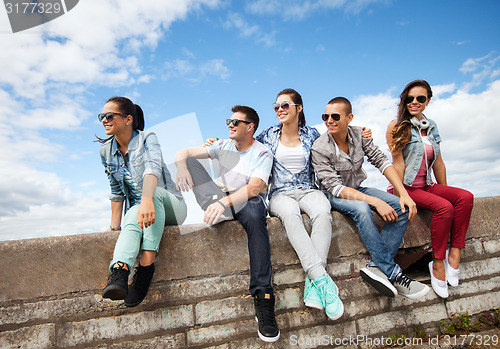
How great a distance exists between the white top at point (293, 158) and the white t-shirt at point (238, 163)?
184 millimetres

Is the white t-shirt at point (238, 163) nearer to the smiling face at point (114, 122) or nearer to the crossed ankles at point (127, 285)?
the smiling face at point (114, 122)

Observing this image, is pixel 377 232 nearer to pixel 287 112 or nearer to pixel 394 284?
pixel 394 284

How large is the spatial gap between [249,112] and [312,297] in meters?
1.91

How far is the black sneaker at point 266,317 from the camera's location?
2340 mm

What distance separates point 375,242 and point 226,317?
4.77 ft

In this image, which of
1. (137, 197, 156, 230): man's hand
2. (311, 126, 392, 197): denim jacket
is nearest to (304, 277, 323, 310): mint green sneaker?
(311, 126, 392, 197): denim jacket

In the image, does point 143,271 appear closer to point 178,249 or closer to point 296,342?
point 178,249

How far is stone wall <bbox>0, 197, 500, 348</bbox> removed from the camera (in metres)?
2.42

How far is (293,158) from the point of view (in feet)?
10.6

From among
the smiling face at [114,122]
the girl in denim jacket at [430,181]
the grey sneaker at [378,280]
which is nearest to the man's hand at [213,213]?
the smiling face at [114,122]

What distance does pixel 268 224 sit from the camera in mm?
2861

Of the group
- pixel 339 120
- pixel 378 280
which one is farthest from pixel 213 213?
pixel 339 120

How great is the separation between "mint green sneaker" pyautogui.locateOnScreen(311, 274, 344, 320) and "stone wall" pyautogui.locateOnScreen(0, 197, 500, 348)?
0.34 m

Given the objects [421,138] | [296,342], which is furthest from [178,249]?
[421,138]
